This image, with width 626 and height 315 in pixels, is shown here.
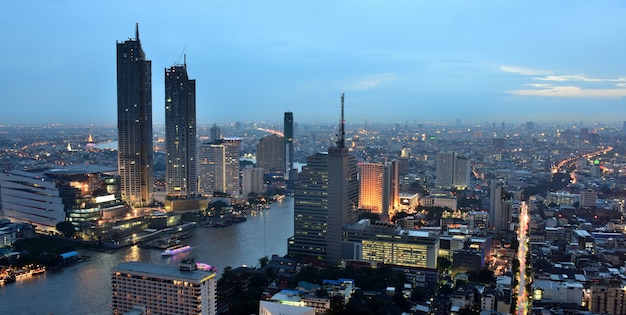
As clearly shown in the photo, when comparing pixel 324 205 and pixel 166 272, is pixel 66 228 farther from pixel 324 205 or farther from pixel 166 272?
pixel 166 272

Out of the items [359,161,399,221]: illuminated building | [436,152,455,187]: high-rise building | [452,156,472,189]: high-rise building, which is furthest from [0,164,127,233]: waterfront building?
[452,156,472,189]: high-rise building

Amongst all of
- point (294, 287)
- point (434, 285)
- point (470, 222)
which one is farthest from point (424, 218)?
point (294, 287)

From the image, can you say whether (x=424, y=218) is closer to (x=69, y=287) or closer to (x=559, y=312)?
(x=559, y=312)

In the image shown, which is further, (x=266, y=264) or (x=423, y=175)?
(x=423, y=175)

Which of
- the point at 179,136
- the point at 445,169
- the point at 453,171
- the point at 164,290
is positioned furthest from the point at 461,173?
the point at 164,290

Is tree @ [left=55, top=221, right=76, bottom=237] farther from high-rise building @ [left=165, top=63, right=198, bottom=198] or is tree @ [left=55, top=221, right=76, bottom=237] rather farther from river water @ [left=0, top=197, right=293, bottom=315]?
high-rise building @ [left=165, top=63, right=198, bottom=198]

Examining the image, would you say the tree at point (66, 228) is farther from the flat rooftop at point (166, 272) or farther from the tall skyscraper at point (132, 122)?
the flat rooftop at point (166, 272)
